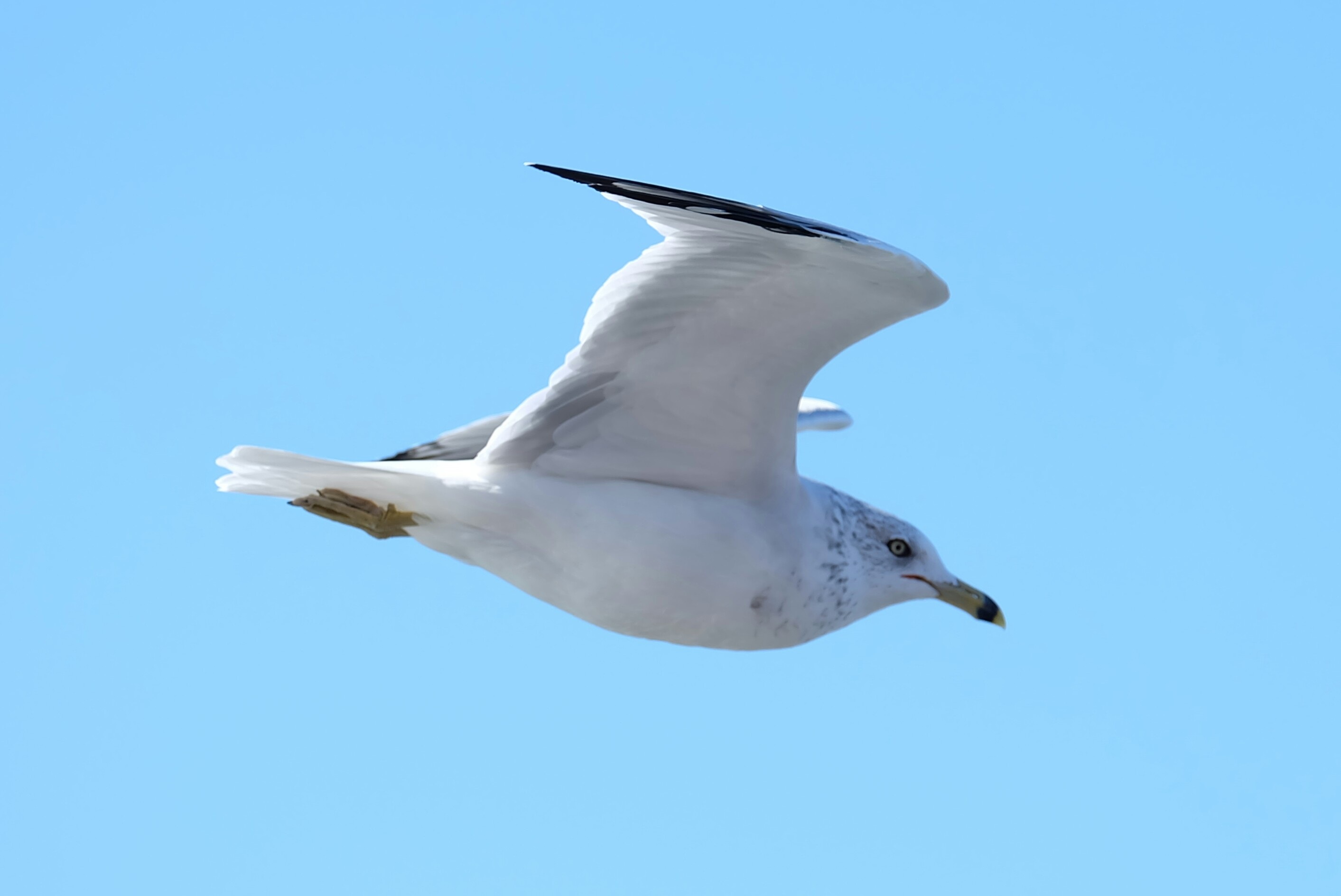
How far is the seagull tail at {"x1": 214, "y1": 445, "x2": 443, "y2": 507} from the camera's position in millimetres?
6043

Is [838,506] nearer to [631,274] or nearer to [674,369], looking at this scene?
[674,369]

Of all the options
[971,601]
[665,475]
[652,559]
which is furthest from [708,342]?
[971,601]

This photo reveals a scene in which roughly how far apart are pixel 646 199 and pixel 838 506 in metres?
2.10

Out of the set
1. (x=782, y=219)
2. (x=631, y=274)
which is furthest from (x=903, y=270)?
(x=631, y=274)

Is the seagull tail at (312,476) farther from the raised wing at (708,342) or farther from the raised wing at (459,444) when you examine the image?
the raised wing at (459,444)

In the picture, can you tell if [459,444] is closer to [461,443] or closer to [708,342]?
[461,443]

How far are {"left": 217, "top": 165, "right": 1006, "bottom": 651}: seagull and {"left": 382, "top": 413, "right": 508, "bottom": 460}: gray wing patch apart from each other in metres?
1.61

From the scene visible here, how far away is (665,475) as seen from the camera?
21.2 ft

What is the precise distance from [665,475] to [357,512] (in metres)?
1.24

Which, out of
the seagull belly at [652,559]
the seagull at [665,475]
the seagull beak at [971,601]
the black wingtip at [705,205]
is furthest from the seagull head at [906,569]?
the black wingtip at [705,205]

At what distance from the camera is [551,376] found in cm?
614

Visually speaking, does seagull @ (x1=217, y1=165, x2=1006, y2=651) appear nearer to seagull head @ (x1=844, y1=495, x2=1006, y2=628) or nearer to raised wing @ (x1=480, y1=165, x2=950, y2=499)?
raised wing @ (x1=480, y1=165, x2=950, y2=499)

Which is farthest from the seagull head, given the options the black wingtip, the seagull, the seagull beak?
the black wingtip

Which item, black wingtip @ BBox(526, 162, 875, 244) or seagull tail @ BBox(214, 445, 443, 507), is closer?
black wingtip @ BBox(526, 162, 875, 244)
